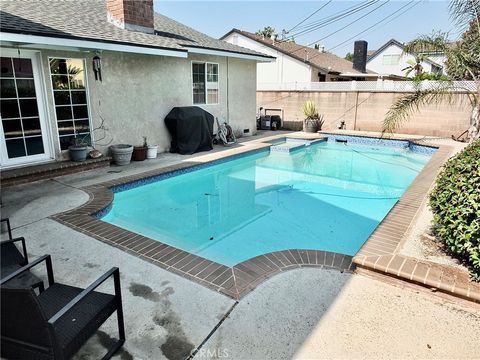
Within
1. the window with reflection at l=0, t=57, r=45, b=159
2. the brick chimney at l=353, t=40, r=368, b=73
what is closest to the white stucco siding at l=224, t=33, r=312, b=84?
the brick chimney at l=353, t=40, r=368, b=73

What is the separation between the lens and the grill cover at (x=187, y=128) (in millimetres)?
10008

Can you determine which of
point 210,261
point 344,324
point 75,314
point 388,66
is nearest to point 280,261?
point 210,261

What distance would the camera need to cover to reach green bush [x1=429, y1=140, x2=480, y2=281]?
10.5 ft

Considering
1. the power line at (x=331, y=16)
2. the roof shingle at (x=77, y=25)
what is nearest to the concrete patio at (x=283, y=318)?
the roof shingle at (x=77, y=25)

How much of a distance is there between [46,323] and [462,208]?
376 cm

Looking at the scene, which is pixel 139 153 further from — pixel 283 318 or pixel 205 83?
pixel 283 318

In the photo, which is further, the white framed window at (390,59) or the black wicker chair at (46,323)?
the white framed window at (390,59)

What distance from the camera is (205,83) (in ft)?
38.1

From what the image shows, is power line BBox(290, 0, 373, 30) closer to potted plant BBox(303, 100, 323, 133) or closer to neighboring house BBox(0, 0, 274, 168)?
potted plant BBox(303, 100, 323, 133)

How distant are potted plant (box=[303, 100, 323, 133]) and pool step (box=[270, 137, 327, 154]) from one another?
1.66 metres

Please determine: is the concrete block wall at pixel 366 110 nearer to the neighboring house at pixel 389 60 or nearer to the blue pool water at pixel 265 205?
the blue pool water at pixel 265 205

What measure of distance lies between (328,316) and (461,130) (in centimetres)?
1342

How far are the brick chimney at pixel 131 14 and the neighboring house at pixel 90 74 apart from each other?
27 mm

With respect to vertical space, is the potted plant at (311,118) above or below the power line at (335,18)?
below
